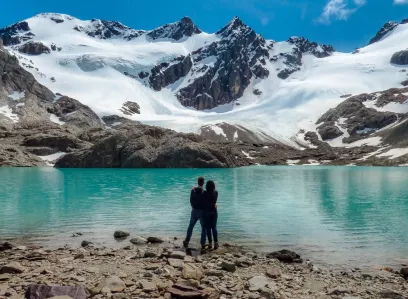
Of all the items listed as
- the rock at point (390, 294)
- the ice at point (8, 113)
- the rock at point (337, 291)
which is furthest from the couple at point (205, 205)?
the ice at point (8, 113)

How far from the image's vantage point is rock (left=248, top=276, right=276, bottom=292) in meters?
11.9

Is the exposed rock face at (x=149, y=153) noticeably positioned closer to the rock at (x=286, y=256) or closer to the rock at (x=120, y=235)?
the rock at (x=120, y=235)

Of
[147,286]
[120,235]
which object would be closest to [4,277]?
[147,286]

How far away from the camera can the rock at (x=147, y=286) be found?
11352 millimetres

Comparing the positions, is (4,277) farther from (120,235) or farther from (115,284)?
(120,235)

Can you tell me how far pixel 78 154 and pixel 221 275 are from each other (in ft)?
419

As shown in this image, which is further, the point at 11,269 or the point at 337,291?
the point at 11,269

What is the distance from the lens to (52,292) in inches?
394

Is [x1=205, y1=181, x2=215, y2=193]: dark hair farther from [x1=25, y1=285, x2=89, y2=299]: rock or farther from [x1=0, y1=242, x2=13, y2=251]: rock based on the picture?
[x1=0, y1=242, x2=13, y2=251]: rock

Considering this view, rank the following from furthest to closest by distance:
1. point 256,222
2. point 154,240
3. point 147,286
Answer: point 256,222 < point 154,240 < point 147,286

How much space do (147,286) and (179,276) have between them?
4.77 feet

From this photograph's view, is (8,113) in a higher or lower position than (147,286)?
higher

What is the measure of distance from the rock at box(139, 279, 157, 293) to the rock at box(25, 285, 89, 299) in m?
1.70

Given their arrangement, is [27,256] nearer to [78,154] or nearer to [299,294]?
[299,294]
